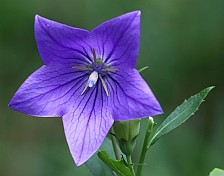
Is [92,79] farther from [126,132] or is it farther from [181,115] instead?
[181,115]

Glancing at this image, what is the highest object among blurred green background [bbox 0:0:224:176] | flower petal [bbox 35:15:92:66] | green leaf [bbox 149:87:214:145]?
flower petal [bbox 35:15:92:66]

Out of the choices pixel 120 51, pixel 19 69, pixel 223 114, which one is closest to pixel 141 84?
pixel 120 51

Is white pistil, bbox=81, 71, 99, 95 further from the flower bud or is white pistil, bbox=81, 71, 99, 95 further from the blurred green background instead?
the blurred green background

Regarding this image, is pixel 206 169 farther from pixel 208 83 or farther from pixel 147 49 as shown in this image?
pixel 147 49

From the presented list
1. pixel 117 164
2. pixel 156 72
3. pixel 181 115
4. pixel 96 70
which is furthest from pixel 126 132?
pixel 156 72

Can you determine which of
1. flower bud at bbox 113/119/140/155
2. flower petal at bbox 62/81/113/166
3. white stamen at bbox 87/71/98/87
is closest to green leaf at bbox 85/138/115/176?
flower bud at bbox 113/119/140/155

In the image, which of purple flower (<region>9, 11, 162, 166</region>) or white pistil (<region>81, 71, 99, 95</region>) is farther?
white pistil (<region>81, 71, 99, 95</region>)
